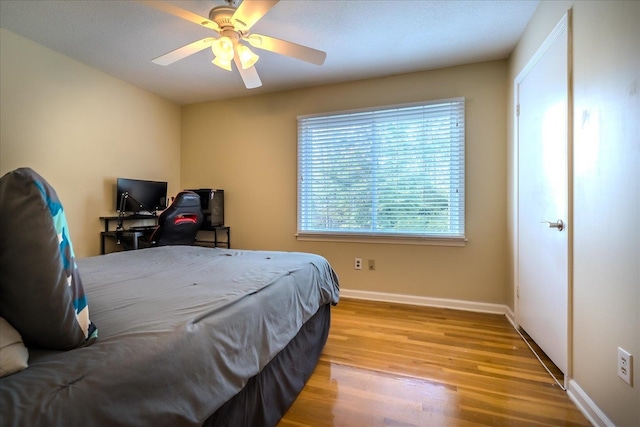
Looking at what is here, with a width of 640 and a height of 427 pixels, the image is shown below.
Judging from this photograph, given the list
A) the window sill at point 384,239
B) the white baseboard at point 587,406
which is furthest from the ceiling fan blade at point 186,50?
the white baseboard at point 587,406

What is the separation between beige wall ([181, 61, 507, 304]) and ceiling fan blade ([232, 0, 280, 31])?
171 cm

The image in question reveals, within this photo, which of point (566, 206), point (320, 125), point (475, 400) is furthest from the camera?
point (320, 125)

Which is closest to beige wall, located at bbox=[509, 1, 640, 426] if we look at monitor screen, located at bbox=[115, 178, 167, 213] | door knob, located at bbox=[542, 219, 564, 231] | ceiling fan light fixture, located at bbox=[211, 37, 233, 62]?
door knob, located at bbox=[542, 219, 564, 231]

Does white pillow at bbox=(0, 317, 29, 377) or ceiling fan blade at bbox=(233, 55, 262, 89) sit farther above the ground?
ceiling fan blade at bbox=(233, 55, 262, 89)

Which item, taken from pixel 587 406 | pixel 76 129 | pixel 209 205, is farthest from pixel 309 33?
pixel 587 406

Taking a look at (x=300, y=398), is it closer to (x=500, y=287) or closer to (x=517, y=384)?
(x=517, y=384)

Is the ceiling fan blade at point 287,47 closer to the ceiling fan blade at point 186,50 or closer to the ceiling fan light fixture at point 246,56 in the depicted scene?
the ceiling fan light fixture at point 246,56

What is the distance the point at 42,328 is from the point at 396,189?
2.94 metres

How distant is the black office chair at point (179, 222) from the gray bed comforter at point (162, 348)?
1.23m

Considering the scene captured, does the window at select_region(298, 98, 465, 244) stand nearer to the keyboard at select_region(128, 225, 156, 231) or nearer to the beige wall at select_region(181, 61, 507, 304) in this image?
the beige wall at select_region(181, 61, 507, 304)

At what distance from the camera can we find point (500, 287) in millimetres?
2889

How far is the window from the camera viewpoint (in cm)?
300

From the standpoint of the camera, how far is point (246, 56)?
2.06 meters

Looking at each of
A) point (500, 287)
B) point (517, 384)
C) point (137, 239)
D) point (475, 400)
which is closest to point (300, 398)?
point (475, 400)
